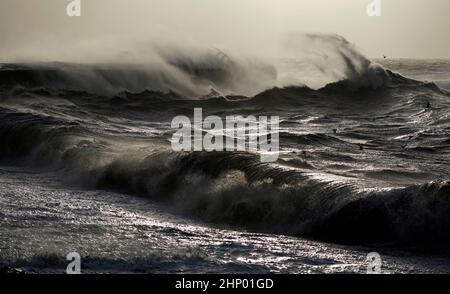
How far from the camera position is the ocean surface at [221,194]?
7164mm

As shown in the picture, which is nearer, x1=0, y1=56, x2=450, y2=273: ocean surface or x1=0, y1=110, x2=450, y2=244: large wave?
x1=0, y1=56, x2=450, y2=273: ocean surface

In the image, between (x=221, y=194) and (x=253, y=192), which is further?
(x=221, y=194)

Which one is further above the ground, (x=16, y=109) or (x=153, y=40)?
(x=153, y=40)

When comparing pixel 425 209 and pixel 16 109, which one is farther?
pixel 16 109

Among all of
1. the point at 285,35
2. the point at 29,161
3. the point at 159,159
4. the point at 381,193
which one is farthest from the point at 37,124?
the point at 285,35

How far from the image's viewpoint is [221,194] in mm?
10703

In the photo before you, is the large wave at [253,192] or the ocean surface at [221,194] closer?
the ocean surface at [221,194]

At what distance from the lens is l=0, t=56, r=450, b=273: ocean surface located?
716cm

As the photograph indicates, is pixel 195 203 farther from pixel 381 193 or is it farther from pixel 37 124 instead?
pixel 37 124
